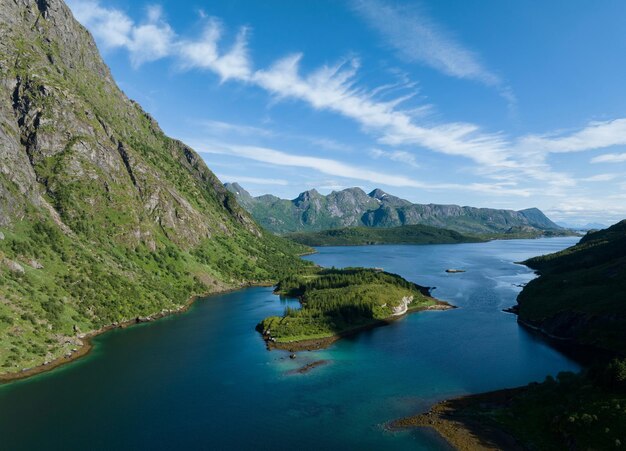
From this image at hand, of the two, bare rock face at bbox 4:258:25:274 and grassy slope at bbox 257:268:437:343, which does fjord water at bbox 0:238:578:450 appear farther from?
bare rock face at bbox 4:258:25:274

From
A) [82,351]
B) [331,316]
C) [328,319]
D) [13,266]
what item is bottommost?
[82,351]

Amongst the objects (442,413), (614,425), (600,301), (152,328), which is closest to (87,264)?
(152,328)

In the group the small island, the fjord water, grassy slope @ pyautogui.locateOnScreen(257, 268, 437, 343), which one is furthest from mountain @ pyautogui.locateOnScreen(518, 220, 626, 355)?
grassy slope @ pyautogui.locateOnScreen(257, 268, 437, 343)

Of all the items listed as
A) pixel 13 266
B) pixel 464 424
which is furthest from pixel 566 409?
pixel 13 266

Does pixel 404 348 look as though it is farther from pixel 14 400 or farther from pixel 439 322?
pixel 14 400

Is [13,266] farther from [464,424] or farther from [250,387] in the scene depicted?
[464,424]

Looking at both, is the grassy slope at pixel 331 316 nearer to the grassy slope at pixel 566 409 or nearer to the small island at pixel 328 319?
the small island at pixel 328 319
